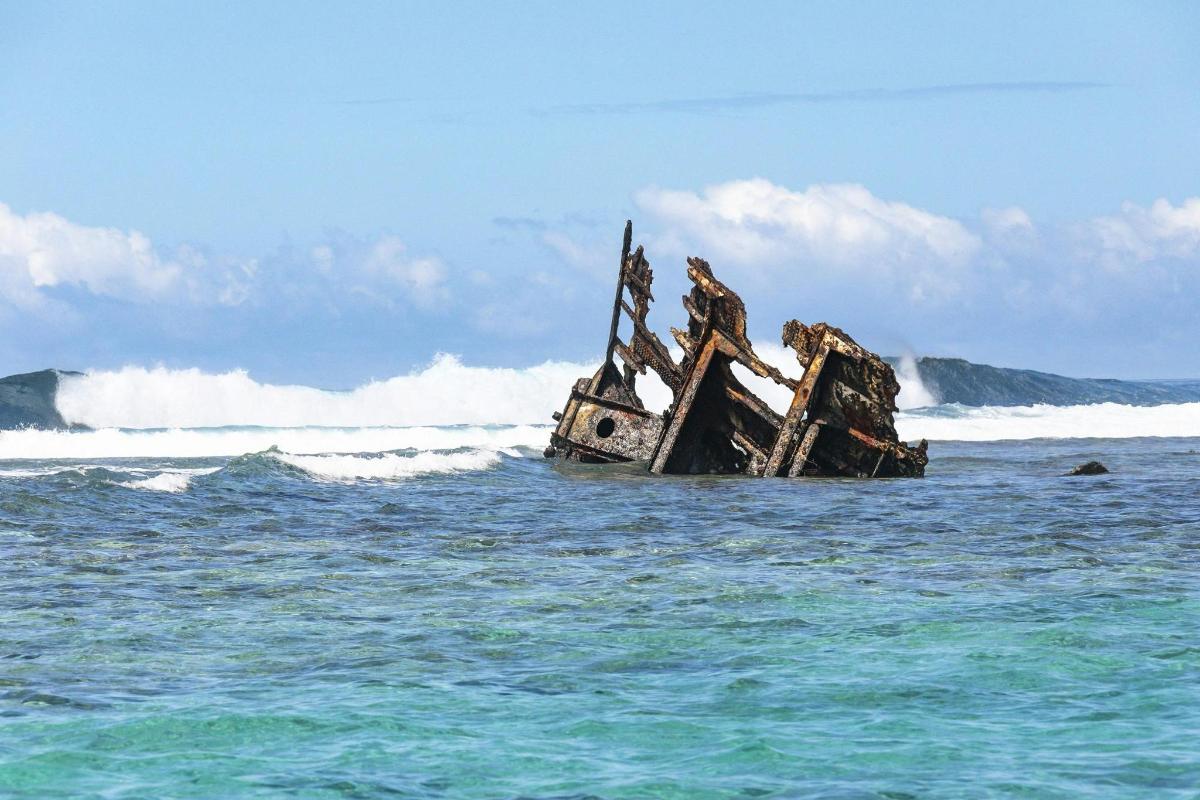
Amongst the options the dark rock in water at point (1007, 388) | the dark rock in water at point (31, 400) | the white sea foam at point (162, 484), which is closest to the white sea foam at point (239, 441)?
the dark rock in water at point (31, 400)

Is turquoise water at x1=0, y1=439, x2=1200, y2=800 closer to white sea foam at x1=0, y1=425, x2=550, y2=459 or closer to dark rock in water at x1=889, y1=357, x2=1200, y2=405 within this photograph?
white sea foam at x1=0, y1=425, x2=550, y2=459

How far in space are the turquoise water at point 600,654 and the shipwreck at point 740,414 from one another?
5039 mm

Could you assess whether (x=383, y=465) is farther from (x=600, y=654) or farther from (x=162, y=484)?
(x=600, y=654)

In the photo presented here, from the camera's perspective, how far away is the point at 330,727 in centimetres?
629

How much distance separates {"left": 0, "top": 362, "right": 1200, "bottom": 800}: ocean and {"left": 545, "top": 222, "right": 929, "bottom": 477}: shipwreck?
3.37m

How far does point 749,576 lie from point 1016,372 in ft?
202

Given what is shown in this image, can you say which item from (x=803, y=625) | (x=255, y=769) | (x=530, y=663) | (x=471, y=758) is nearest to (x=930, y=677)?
(x=803, y=625)

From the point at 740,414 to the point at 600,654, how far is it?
48.0 feet

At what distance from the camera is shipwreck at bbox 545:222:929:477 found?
20.2 metres

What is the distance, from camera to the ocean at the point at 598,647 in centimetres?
568

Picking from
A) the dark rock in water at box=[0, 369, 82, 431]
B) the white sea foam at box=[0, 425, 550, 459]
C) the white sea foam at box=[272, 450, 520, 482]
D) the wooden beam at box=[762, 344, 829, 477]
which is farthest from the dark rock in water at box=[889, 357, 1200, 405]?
the wooden beam at box=[762, 344, 829, 477]

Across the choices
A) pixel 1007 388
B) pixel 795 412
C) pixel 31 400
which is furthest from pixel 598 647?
pixel 1007 388

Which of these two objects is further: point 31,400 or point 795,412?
point 31,400

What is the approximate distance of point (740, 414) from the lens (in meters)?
22.3
